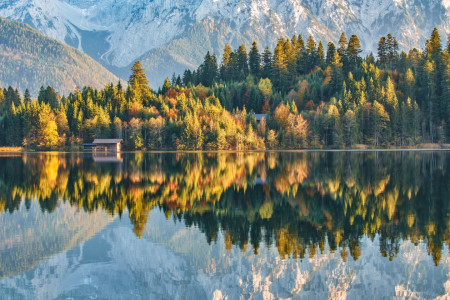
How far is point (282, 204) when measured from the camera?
71.5 ft

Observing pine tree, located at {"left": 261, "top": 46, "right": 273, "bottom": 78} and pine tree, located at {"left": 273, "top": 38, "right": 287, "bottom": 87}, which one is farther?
pine tree, located at {"left": 261, "top": 46, "right": 273, "bottom": 78}

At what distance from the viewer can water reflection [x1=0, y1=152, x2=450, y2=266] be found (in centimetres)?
1553

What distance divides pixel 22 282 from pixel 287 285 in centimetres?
824

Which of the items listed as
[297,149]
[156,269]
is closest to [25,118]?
[297,149]

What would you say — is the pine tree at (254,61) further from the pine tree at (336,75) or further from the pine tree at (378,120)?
the pine tree at (378,120)

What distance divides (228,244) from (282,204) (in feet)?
24.2

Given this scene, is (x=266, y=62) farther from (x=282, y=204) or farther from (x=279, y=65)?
(x=282, y=204)

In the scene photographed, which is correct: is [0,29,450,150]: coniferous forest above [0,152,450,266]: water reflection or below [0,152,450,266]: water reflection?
above

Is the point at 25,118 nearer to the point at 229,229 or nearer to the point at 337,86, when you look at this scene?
the point at 337,86

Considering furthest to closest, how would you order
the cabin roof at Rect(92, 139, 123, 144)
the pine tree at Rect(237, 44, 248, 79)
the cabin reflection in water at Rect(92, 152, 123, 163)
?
the pine tree at Rect(237, 44, 248, 79)
the cabin roof at Rect(92, 139, 123, 144)
the cabin reflection in water at Rect(92, 152, 123, 163)

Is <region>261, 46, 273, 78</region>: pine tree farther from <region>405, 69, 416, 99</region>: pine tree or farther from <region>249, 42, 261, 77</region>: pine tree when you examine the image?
<region>405, 69, 416, 99</region>: pine tree

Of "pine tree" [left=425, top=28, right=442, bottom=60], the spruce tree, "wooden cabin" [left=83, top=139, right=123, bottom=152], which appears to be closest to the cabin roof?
"wooden cabin" [left=83, top=139, right=123, bottom=152]

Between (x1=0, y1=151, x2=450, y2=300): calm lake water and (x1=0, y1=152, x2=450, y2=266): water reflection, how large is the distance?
8 cm

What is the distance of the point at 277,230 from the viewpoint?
1664 cm
